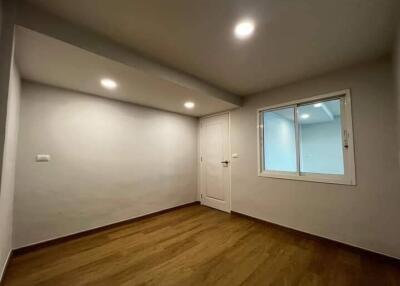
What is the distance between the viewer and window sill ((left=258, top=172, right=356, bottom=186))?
2.34m

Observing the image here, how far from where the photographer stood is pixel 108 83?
244 centimetres

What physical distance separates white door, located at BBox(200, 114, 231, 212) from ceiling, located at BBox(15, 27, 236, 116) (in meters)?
0.87

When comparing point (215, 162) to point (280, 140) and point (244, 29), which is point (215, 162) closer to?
point (280, 140)

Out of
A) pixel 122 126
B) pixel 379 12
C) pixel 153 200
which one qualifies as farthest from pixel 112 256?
pixel 379 12

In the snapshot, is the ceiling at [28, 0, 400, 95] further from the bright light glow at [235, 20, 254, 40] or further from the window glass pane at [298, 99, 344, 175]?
the window glass pane at [298, 99, 344, 175]

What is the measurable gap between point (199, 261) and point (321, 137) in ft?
8.18

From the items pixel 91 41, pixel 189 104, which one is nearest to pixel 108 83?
pixel 91 41

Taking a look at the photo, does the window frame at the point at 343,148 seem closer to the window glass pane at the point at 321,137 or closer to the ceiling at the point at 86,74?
the window glass pane at the point at 321,137

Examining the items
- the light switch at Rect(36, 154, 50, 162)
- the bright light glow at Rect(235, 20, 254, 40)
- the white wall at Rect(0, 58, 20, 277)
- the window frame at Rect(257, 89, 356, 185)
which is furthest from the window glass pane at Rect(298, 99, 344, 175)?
the light switch at Rect(36, 154, 50, 162)

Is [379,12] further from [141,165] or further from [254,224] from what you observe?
[141,165]

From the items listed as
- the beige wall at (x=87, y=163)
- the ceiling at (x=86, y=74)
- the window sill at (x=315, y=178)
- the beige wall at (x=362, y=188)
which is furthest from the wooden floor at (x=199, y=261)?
the ceiling at (x=86, y=74)

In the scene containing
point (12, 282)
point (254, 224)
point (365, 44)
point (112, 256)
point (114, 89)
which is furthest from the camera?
point (254, 224)

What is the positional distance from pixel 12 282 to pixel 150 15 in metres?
2.82

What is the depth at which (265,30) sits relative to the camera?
169 centimetres
